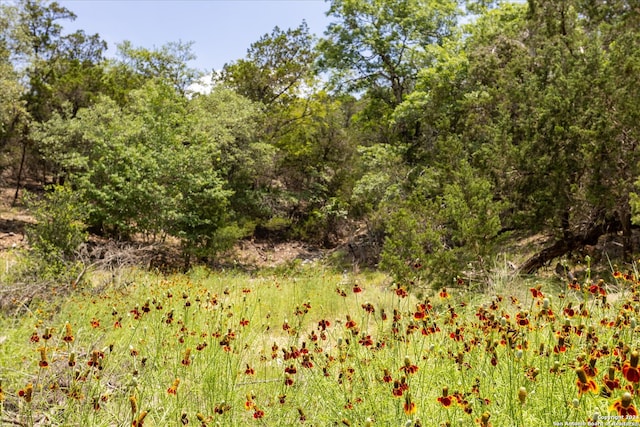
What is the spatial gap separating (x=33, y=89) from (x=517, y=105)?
2025 centimetres

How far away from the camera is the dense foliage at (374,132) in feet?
23.6

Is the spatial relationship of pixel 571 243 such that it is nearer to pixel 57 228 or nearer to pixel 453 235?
pixel 453 235

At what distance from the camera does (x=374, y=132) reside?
18000 mm

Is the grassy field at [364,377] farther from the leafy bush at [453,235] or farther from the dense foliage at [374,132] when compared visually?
the dense foliage at [374,132]

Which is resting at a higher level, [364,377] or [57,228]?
[57,228]

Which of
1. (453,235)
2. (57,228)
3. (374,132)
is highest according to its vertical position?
(374,132)

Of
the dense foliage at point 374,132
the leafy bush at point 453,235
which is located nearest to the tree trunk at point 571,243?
the dense foliage at point 374,132

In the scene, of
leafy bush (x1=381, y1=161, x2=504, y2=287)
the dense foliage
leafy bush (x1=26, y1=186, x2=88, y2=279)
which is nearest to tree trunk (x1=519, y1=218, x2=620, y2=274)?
the dense foliage

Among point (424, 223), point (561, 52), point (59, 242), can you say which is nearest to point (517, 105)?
point (561, 52)

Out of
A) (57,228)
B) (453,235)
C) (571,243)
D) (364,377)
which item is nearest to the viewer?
(364,377)

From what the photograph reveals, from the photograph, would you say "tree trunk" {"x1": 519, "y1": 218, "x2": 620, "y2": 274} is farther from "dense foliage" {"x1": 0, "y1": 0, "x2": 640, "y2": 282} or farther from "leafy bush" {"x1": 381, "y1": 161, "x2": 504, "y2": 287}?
"leafy bush" {"x1": 381, "y1": 161, "x2": 504, "y2": 287}

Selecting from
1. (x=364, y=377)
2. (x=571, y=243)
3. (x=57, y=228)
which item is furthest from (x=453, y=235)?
(x=57, y=228)

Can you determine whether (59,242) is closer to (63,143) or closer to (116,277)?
(116,277)

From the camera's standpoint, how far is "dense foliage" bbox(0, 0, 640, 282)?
7191 mm
